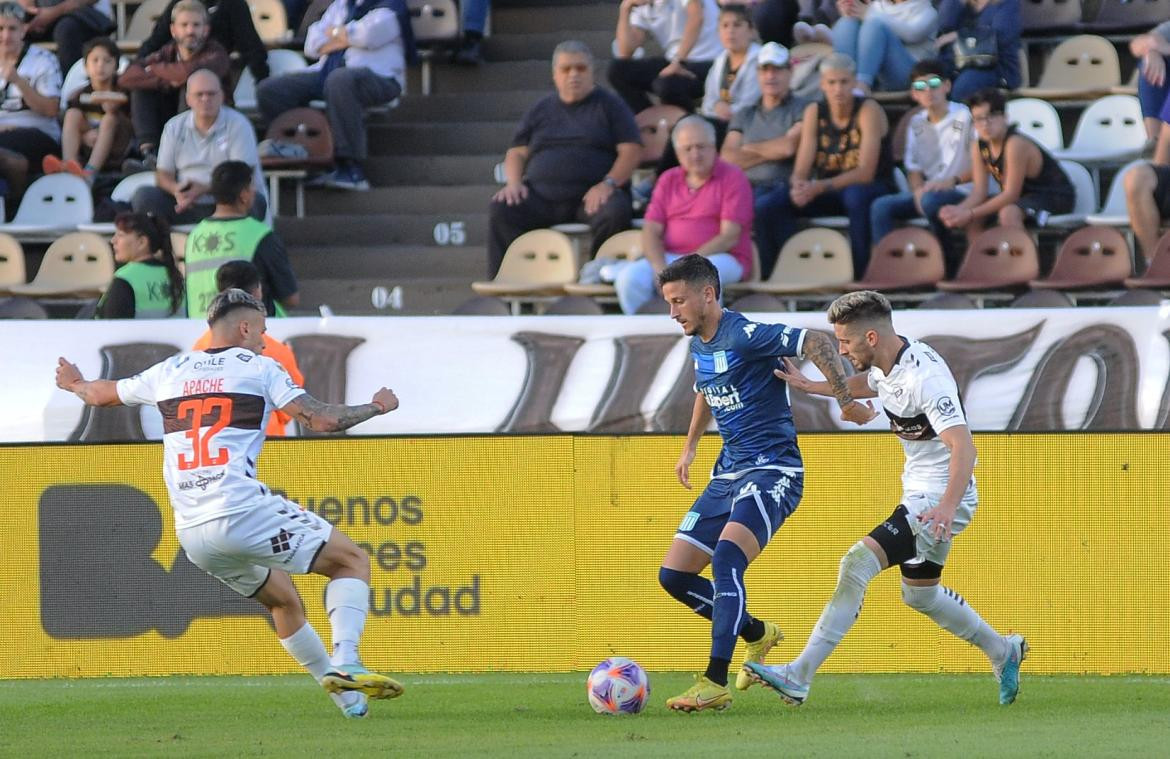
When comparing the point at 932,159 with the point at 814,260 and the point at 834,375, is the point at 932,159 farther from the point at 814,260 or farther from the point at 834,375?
the point at 834,375

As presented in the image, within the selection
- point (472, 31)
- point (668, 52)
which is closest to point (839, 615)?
point (668, 52)

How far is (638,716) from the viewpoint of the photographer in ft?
24.8

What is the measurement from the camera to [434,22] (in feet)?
51.3

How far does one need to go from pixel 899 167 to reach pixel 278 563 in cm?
727

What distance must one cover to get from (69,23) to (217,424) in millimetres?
9626

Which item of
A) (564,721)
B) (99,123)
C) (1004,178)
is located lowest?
(564,721)

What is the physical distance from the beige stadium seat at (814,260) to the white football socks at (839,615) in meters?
4.96

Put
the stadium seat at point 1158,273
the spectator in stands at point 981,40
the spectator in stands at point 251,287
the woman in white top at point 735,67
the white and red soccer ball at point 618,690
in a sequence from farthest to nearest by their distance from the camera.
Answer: the spectator in stands at point 981,40
the woman in white top at point 735,67
the stadium seat at point 1158,273
the spectator in stands at point 251,287
the white and red soccer ball at point 618,690

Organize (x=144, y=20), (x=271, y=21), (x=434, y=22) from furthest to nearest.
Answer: (x=144, y=20) < (x=271, y=21) < (x=434, y=22)

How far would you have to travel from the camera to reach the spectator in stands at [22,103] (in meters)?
14.9

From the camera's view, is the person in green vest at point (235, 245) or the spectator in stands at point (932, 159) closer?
the person in green vest at point (235, 245)

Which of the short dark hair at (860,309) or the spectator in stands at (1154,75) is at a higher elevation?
the spectator in stands at (1154,75)

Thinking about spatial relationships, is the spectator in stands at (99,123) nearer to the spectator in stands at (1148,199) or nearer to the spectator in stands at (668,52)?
the spectator in stands at (668,52)

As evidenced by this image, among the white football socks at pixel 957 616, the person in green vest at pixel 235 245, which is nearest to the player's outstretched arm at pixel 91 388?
the person in green vest at pixel 235 245
